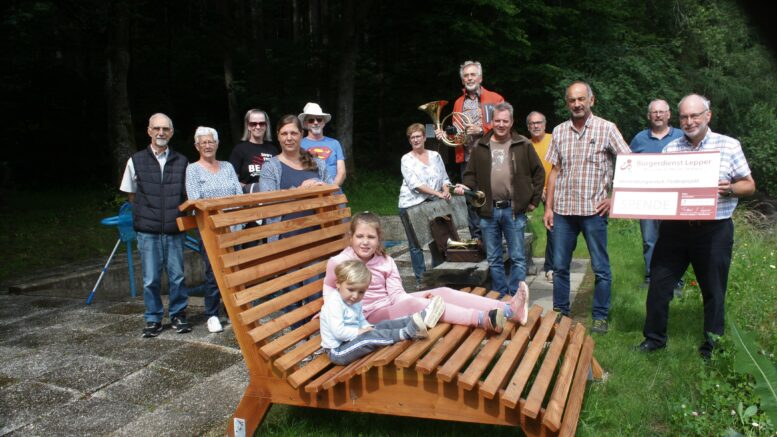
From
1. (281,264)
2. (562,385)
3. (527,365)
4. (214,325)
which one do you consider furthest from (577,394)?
(214,325)

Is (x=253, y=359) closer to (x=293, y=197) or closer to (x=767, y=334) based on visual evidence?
(x=293, y=197)

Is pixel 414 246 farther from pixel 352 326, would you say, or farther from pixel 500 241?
pixel 352 326

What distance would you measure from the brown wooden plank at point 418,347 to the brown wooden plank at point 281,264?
998mm

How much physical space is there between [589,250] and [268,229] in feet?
8.82

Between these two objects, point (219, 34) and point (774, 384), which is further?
point (219, 34)

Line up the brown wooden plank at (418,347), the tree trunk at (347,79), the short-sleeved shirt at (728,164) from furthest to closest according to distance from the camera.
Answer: the tree trunk at (347,79), the short-sleeved shirt at (728,164), the brown wooden plank at (418,347)

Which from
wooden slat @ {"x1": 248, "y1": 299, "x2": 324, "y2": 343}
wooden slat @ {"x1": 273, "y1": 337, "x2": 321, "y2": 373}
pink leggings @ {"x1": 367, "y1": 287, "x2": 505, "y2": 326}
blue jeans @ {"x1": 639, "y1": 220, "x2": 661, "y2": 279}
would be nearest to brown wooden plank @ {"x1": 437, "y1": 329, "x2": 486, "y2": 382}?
pink leggings @ {"x1": 367, "y1": 287, "x2": 505, "y2": 326}

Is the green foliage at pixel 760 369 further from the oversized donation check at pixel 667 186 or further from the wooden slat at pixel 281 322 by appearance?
the wooden slat at pixel 281 322

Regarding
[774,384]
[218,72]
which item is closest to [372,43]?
[218,72]

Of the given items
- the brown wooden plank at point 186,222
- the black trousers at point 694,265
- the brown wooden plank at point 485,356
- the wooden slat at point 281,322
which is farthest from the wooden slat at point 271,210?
the black trousers at point 694,265

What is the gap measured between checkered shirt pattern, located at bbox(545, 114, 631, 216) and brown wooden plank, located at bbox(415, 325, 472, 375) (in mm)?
1829

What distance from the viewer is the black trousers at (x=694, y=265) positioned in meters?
4.39

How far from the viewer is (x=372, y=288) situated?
4.27 meters

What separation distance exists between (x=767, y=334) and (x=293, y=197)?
145 inches
